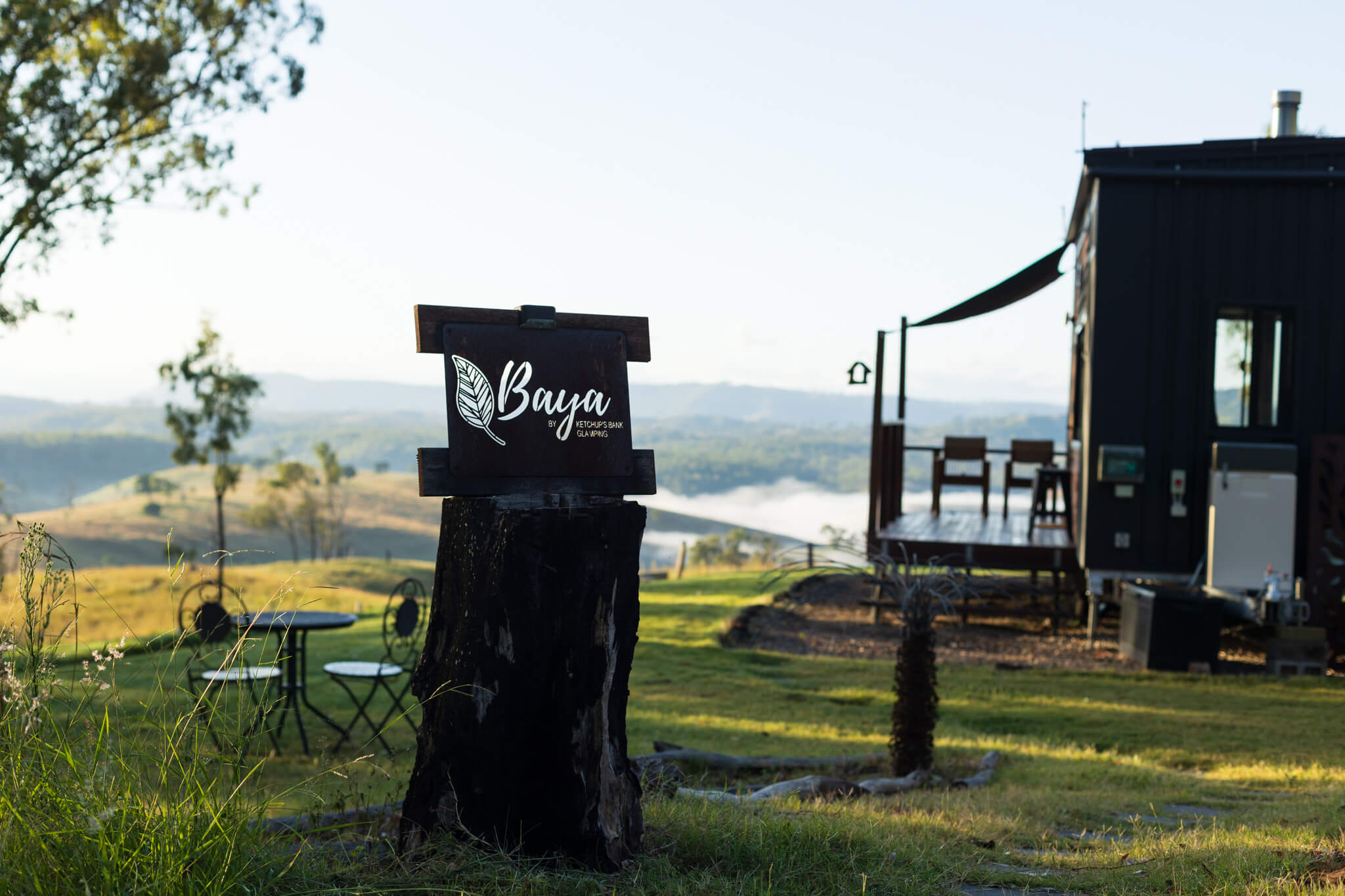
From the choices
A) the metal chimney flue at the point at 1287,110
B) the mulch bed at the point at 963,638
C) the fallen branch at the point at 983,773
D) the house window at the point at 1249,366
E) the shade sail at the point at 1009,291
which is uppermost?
the metal chimney flue at the point at 1287,110

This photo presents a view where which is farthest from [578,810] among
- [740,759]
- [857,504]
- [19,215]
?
[857,504]

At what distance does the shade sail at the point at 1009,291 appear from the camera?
33.6 feet

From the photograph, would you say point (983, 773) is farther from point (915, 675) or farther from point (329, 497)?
point (329, 497)

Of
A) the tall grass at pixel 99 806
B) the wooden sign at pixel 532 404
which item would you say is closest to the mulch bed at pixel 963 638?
the wooden sign at pixel 532 404

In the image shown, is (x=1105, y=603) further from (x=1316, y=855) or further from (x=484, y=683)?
(x=484, y=683)

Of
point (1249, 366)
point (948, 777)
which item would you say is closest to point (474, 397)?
point (948, 777)

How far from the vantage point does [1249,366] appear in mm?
9070

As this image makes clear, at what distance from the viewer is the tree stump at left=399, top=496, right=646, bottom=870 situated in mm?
2924

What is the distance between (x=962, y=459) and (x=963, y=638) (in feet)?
10.5

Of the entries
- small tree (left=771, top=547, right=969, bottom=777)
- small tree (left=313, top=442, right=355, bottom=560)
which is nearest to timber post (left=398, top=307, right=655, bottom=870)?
small tree (left=771, top=547, right=969, bottom=777)

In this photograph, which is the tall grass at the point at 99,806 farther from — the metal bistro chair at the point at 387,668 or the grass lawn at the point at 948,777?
the metal bistro chair at the point at 387,668

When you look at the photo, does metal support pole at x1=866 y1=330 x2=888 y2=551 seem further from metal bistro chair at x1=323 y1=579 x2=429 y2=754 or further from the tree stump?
the tree stump

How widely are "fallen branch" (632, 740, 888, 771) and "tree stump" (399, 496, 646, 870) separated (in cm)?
219

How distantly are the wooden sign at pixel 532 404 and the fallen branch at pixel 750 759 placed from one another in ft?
7.35
